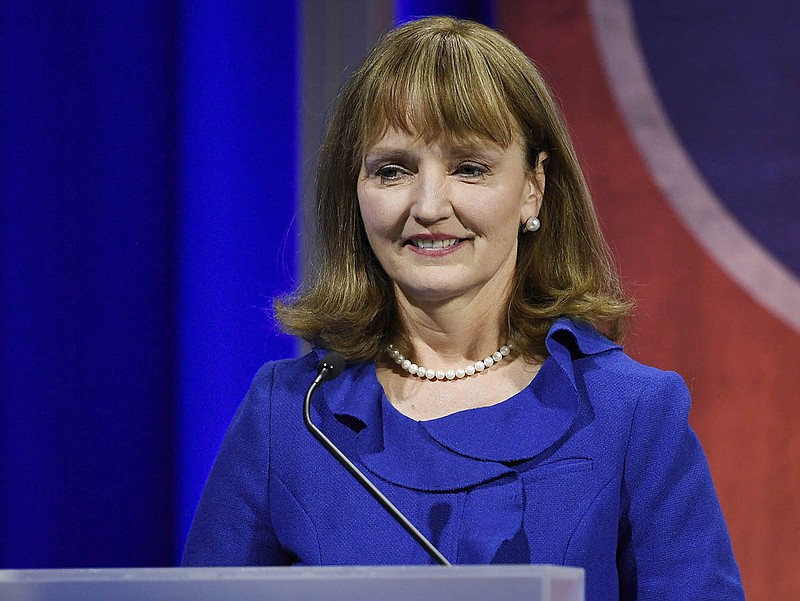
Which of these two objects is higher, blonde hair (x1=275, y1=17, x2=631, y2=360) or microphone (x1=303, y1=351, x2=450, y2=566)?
blonde hair (x1=275, y1=17, x2=631, y2=360)

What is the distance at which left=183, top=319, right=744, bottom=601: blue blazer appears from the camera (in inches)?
47.7

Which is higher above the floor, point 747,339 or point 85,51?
point 85,51

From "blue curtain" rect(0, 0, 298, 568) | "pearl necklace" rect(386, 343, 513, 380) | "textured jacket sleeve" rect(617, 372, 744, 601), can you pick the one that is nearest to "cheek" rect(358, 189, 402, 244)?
"pearl necklace" rect(386, 343, 513, 380)

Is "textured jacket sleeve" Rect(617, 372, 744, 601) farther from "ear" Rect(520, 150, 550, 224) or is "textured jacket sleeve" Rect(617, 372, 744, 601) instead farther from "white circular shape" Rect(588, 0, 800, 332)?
"white circular shape" Rect(588, 0, 800, 332)

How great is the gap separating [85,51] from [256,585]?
1279mm

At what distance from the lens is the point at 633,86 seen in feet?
6.64

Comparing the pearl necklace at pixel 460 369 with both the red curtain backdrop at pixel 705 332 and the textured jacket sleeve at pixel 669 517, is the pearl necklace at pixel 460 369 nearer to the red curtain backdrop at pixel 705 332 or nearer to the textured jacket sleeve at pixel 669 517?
the textured jacket sleeve at pixel 669 517

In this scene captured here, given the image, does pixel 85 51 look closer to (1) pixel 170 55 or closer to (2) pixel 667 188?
(1) pixel 170 55

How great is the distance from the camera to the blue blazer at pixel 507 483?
121 cm

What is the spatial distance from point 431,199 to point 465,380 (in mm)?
233

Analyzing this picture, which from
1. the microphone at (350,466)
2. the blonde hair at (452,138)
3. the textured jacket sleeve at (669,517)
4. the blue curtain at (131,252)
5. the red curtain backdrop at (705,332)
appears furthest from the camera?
the red curtain backdrop at (705,332)

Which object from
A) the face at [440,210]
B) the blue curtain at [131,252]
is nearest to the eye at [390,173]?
the face at [440,210]

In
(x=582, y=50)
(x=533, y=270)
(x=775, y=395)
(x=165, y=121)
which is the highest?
(x=582, y=50)

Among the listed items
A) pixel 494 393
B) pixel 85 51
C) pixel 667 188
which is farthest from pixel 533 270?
pixel 85 51
